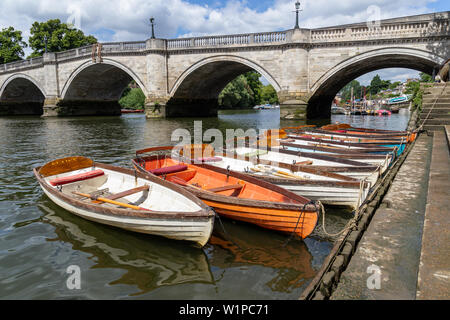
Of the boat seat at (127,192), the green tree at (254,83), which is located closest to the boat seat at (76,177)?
the boat seat at (127,192)

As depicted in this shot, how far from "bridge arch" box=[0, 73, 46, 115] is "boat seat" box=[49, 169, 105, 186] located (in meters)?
39.7

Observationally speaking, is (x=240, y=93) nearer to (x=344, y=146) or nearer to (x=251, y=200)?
(x=344, y=146)

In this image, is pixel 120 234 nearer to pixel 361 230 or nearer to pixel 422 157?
pixel 361 230

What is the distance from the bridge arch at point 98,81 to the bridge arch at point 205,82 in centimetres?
333

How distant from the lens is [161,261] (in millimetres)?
4297

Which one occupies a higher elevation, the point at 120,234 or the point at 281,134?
the point at 281,134

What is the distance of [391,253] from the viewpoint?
3.29m

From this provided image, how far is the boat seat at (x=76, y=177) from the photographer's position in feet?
20.1

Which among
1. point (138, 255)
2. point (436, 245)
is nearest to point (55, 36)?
point (138, 255)

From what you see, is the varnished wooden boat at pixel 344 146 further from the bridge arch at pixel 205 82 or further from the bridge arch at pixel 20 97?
the bridge arch at pixel 20 97

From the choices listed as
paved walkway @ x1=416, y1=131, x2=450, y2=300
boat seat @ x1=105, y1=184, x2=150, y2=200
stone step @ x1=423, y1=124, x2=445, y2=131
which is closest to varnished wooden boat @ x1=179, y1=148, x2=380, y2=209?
paved walkway @ x1=416, y1=131, x2=450, y2=300

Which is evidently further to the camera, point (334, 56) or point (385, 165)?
point (334, 56)
